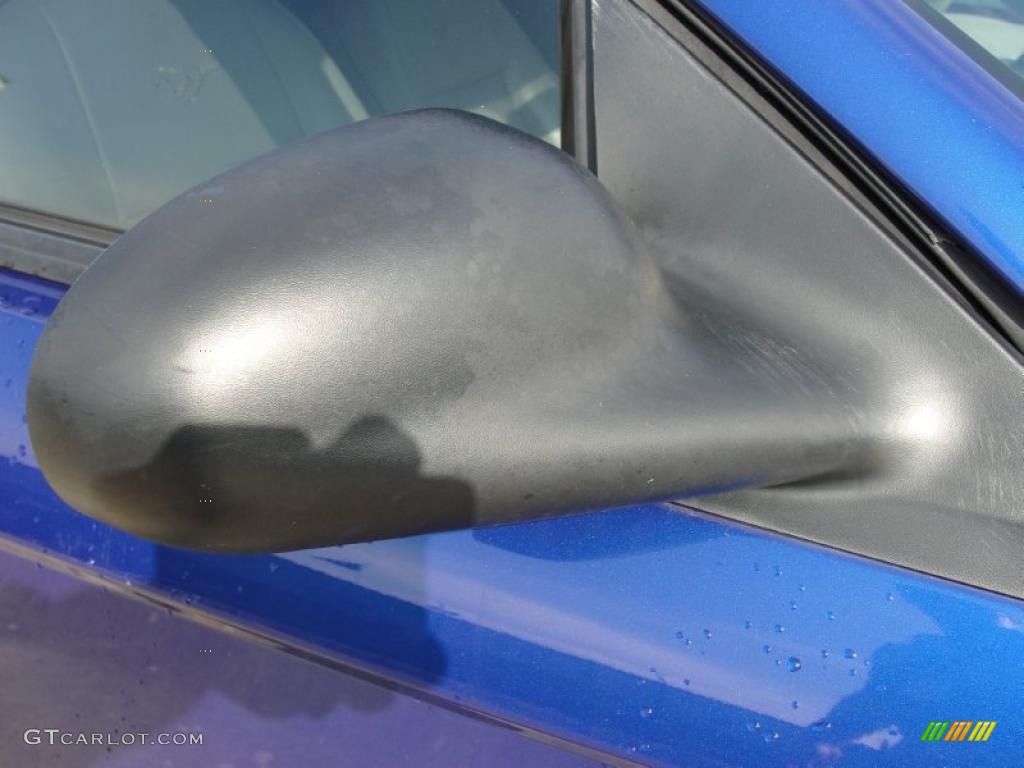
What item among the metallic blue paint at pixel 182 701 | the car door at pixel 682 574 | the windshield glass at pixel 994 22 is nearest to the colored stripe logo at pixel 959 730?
the car door at pixel 682 574

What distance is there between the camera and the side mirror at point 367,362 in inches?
26.9

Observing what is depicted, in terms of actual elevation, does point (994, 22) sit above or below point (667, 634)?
above

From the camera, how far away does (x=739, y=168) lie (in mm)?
1024

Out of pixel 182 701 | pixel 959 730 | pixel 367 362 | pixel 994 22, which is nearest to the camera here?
pixel 367 362

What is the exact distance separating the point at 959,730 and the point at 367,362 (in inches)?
22.8

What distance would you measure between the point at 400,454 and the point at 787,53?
546 millimetres

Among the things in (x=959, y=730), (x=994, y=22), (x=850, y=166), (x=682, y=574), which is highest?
(x=994, y=22)

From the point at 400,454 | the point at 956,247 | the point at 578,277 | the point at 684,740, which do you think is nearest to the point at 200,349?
the point at 400,454

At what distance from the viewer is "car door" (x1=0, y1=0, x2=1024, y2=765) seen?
884 millimetres

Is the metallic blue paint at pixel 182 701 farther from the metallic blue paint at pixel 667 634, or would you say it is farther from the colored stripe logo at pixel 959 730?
the colored stripe logo at pixel 959 730

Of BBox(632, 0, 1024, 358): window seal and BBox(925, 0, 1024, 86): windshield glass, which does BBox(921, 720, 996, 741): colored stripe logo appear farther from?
BBox(925, 0, 1024, 86): windshield glass

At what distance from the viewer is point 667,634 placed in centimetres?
91

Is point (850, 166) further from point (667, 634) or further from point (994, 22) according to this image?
point (994, 22)

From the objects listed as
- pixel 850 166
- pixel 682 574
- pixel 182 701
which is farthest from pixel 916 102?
pixel 182 701
